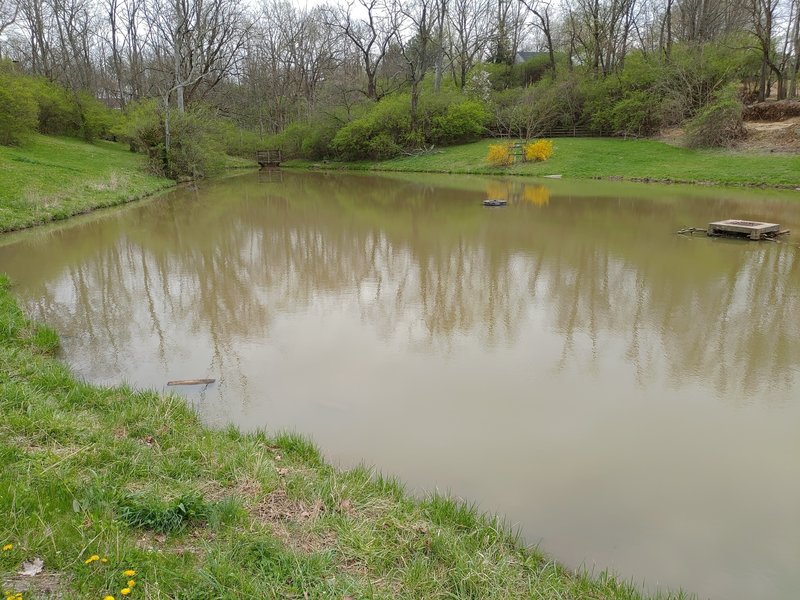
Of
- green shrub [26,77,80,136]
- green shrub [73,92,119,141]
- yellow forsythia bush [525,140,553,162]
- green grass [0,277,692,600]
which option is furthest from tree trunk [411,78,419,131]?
green grass [0,277,692,600]

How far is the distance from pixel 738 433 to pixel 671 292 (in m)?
4.54

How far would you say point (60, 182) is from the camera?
18906 mm

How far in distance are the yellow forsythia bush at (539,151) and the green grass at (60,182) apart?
20.1 meters

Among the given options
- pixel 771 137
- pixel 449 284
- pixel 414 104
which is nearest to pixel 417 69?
pixel 414 104

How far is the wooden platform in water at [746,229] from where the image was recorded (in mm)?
12164

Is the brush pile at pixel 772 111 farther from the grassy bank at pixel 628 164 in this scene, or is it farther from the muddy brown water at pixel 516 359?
the muddy brown water at pixel 516 359

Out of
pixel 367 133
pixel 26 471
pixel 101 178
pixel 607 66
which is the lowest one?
pixel 26 471

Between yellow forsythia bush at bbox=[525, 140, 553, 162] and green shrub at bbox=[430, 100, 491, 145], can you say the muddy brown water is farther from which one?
green shrub at bbox=[430, 100, 491, 145]

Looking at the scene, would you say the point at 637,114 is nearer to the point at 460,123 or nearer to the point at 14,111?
the point at 460,123

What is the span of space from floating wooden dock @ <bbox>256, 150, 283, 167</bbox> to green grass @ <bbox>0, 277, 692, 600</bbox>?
44.1 meters

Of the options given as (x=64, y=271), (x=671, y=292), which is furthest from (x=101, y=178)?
(x=671, y=292)

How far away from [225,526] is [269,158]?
46.4 m

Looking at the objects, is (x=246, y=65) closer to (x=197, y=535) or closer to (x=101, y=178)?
(x=101, y=178)

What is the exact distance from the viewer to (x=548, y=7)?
41.8m
